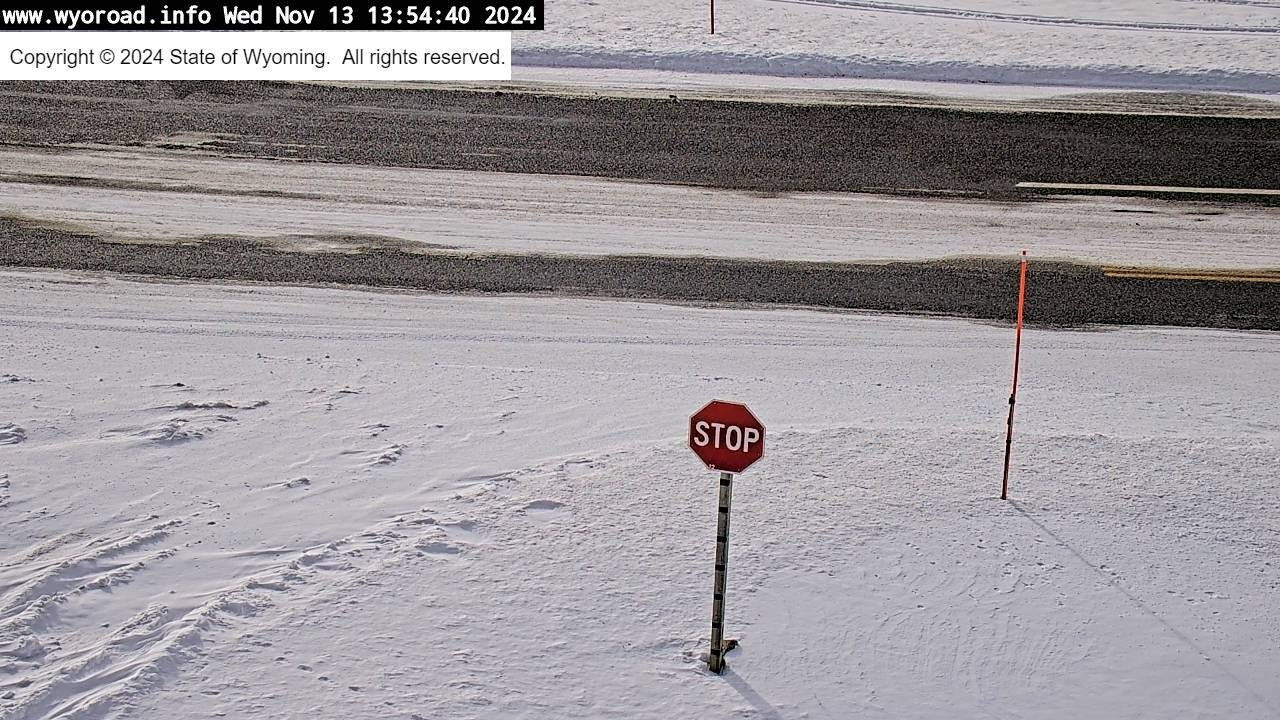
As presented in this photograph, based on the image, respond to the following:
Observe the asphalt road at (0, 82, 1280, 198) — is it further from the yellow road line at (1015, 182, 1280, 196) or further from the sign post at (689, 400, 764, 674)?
the sign post at (689, 400, 764, 674)

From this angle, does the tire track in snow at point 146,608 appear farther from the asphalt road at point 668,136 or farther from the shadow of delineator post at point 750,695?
the asphalt road at point 668,136

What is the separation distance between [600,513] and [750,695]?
1.64m

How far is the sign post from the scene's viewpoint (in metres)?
5.23

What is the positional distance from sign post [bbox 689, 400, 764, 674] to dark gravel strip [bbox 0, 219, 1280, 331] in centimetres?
453

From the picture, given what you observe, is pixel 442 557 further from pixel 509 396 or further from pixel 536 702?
pixel 509 396

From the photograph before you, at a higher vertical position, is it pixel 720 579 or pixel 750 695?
pixel 720 579

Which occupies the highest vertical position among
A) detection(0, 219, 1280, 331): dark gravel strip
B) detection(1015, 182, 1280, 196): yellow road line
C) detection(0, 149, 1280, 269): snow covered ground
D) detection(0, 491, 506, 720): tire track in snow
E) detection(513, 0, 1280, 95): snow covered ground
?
detection(513, 0, 1280, 95): snow covered ground

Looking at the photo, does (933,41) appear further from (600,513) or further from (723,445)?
(723,445)

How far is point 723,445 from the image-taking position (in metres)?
5.27

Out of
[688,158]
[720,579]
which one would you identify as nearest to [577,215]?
[688,158]

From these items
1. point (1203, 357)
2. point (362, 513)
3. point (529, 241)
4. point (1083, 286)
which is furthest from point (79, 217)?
point (1203, 357)

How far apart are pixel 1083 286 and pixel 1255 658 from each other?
4.90 metres

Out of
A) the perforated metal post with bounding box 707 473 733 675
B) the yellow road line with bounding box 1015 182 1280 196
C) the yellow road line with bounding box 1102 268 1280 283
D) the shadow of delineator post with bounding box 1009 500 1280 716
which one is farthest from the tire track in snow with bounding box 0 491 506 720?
the yellow road line with bounding box 1015 182 1280 196

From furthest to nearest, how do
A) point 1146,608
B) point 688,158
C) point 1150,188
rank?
point 688,158 → point 1150,188 → point 1146,608
